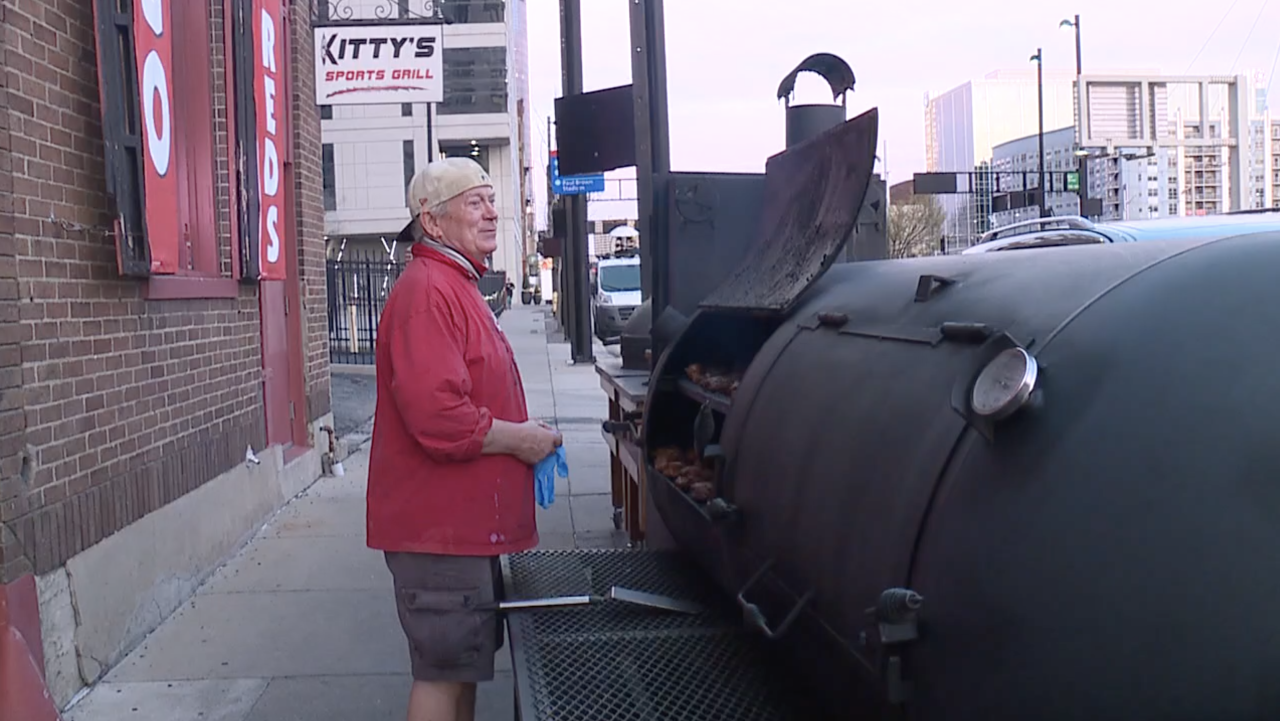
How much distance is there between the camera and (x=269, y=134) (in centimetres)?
751

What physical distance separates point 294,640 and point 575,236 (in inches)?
511

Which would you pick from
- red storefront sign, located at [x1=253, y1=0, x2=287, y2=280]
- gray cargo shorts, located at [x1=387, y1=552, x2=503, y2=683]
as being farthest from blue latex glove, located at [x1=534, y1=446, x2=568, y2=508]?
red storefront sign, located at [x1=253, y1=0, x2=287, y2=280]

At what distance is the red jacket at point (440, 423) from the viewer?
2.98m

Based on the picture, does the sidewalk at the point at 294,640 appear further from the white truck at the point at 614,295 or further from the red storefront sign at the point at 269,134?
the white truck at the point at 614,295

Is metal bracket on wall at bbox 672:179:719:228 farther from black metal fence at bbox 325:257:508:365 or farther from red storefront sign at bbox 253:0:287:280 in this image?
black metal fence at bbox 325:257:508:365

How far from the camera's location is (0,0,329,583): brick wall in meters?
4.02

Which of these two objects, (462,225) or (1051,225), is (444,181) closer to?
(462,225)

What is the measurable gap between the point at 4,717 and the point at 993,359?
11.6 feet

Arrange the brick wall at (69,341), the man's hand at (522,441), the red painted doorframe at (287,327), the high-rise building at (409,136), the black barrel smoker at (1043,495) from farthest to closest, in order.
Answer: the high-rise building at (409,136)
the red painted doorframe at (287,327)
the brick wall at (69,341)
the man's hand at (522,441)
the black barrel smoker at (1043,495)

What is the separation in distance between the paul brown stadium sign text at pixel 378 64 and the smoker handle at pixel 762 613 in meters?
8.19

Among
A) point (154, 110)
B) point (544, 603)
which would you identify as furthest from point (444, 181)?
point (154, 110)

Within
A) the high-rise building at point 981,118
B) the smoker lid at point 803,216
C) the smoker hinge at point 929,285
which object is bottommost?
the smoker hinge at point 929,285

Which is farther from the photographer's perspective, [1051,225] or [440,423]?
[1051,225]

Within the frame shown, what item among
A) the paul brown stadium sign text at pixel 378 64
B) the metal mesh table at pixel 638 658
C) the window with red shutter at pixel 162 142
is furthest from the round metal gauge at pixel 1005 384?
the paul brown stadium sign text at pixel 378 64
